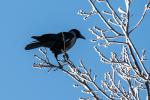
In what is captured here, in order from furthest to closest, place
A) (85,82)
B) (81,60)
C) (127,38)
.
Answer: (81,60) < (85,82) < (127,38)

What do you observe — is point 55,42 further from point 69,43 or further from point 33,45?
point 33,45

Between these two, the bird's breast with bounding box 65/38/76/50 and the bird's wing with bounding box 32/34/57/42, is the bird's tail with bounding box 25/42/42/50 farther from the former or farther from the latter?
the bird's breast with bounding box 65/38/76/50

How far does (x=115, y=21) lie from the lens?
5.55 meters

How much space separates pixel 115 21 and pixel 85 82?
81cm

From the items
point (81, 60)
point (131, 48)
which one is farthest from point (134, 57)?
point (81, 60)

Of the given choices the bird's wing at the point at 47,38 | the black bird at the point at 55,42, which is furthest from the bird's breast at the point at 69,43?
→ the bird's wing at the point at 47,38

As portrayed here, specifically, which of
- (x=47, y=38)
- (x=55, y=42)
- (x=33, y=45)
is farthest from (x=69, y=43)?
(x=33, y=45)

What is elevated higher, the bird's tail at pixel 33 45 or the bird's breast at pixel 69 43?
the bird's tail at pixel 33 45

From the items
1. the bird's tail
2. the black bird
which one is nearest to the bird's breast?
the black bird

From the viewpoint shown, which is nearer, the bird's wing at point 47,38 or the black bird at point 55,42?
the black bird at point 55,42

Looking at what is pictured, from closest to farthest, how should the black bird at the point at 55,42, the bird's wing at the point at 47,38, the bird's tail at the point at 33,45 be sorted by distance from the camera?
the bird's tail at the point at 33,45
the black bird at the point at 55,42
the bird's wing at the point at 47,38

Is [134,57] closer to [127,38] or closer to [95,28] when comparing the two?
[127,38]

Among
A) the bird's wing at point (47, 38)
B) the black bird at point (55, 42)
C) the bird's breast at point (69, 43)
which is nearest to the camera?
the black bird at point (55, 42)

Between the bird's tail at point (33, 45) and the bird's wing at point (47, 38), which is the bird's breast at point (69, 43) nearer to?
the bird's wing at point (47, 38)
